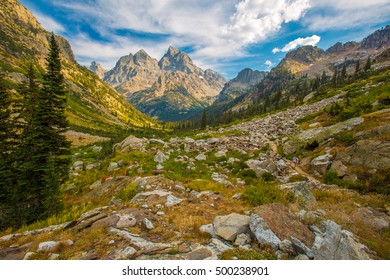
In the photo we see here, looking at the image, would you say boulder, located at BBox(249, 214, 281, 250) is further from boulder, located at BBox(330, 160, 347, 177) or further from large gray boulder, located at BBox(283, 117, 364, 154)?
large gray boulder, located at BBox(283, 117, 364, 154)

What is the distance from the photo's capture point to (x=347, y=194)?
30.6 ft

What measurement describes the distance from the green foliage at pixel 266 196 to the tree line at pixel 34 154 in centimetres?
1200

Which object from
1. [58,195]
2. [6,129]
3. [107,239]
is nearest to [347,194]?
[107,239]

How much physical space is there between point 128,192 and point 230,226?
715 centimetres

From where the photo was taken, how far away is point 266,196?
8.90 meters

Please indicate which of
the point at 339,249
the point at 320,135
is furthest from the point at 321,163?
the point at 339,249

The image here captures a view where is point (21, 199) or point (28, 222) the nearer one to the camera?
point (28, 222)

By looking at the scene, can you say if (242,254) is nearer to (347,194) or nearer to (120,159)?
(347,194)

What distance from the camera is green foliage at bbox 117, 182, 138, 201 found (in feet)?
36.8

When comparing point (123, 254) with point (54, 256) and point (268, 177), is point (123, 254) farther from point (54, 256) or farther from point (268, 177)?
point (268, 177)

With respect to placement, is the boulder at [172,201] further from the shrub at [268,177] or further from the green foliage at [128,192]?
the shrub at [268,177]

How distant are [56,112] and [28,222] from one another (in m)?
8.60

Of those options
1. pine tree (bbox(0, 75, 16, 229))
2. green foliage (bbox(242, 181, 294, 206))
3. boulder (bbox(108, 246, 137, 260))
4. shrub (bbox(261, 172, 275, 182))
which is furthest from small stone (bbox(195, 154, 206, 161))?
pine tree (bbox(0, 75, 16, 229))
